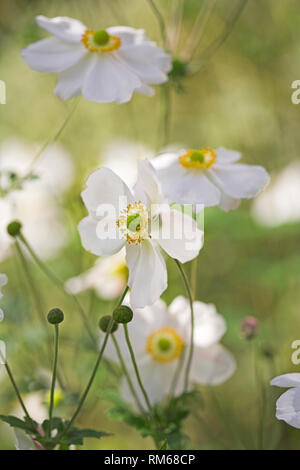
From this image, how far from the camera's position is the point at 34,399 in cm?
119

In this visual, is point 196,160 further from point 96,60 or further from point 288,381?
point 288,381

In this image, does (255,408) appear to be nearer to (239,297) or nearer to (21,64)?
(239,297)

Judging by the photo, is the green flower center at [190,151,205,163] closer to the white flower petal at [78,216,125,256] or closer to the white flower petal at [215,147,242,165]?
the white flower petal at [215,147,242,165]

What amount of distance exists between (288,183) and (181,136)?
30.8 inches

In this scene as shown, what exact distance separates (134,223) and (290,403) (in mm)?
276

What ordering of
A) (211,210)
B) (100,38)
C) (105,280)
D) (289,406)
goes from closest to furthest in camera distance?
(289,406) < (100,38) < (105,280) < (211,210)

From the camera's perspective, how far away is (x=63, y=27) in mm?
979

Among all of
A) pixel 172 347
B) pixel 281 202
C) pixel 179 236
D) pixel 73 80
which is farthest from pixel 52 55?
pixel 281 202

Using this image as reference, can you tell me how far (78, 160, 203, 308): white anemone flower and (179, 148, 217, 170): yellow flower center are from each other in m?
0.15

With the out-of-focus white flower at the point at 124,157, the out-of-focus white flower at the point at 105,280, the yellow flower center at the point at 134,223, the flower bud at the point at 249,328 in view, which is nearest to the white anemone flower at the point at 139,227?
the yellow flower center at the point at 134,223

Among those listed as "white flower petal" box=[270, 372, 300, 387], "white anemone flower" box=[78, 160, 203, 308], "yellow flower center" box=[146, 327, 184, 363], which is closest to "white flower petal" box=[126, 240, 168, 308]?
"white anemone flower" box=[78, 160, 203, 308]

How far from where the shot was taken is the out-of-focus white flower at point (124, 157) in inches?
55.9
